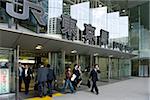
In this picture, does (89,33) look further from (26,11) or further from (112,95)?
(26,11)


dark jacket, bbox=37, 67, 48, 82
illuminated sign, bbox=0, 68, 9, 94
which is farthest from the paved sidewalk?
illuminated sign, bbox=0, 68, 9, 94

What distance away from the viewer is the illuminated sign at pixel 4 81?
12.9 meters

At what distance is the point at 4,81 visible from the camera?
42.6 ft

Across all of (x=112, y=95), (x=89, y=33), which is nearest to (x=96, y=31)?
(x=89, y=33)

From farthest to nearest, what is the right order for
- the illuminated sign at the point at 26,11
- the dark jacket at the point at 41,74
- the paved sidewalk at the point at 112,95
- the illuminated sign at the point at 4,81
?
the paved sidewalk at the point at 112,95 < the dark jacket at the point at 41,74 < the illuminated sign at the point at 4,81 < the illuminated sign at the point at 26,11

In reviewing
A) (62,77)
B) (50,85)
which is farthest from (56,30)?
(50,85)

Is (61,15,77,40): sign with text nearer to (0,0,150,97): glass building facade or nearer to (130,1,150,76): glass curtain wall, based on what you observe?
A: (0,0,150,97): glass building facade

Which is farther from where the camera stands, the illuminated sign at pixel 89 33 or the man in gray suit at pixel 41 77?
the illuminated sign at pixel 89 33

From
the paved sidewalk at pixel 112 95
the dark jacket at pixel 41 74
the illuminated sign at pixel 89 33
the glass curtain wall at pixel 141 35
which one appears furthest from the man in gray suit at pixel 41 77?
the glass curtain wall at pixel 141 35

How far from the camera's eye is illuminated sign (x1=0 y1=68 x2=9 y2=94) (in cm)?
1285

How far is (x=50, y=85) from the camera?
14.6 m

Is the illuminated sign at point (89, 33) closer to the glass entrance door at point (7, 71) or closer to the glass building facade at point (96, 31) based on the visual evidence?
the glass building facade at point (96, 31)

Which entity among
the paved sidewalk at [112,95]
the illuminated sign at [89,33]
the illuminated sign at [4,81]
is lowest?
the paved sidewalk at [112,95]

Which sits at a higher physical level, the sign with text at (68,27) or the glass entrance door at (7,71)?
the sign with text at (68,27)
